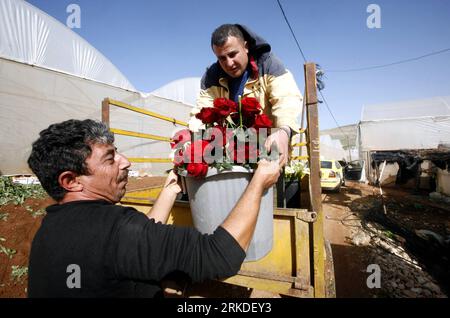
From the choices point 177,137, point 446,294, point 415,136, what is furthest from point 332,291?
point 415,136

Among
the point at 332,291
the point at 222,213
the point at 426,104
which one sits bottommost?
the point at 332,291

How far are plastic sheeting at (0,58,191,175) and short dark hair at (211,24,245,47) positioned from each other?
6551 mm

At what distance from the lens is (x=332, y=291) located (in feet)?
5.23

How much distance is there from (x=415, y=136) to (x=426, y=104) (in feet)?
18.8

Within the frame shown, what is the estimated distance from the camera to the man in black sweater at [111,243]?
0.91m

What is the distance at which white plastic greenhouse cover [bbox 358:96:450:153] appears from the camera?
53.7 ft

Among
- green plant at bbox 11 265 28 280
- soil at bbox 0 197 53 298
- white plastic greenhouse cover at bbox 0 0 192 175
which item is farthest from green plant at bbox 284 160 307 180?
white plastic greenhouse cover at bbox 0 0 192 175

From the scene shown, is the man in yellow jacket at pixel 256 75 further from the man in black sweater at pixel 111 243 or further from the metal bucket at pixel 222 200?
the man in black sweater at pixel 111 243

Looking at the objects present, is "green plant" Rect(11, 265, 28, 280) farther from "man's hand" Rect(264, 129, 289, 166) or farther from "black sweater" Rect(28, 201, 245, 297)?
"man's hand" Rect(264, 129, 289, 166)

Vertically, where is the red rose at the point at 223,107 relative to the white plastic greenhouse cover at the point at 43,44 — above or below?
below

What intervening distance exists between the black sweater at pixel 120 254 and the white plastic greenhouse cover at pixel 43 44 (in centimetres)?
1321

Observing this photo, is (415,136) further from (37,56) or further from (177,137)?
(37,56)

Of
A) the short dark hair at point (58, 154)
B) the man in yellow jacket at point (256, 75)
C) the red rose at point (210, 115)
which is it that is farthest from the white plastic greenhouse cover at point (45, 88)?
the red rose at point (210, 115)

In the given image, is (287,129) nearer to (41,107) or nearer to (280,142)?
(280,142)
